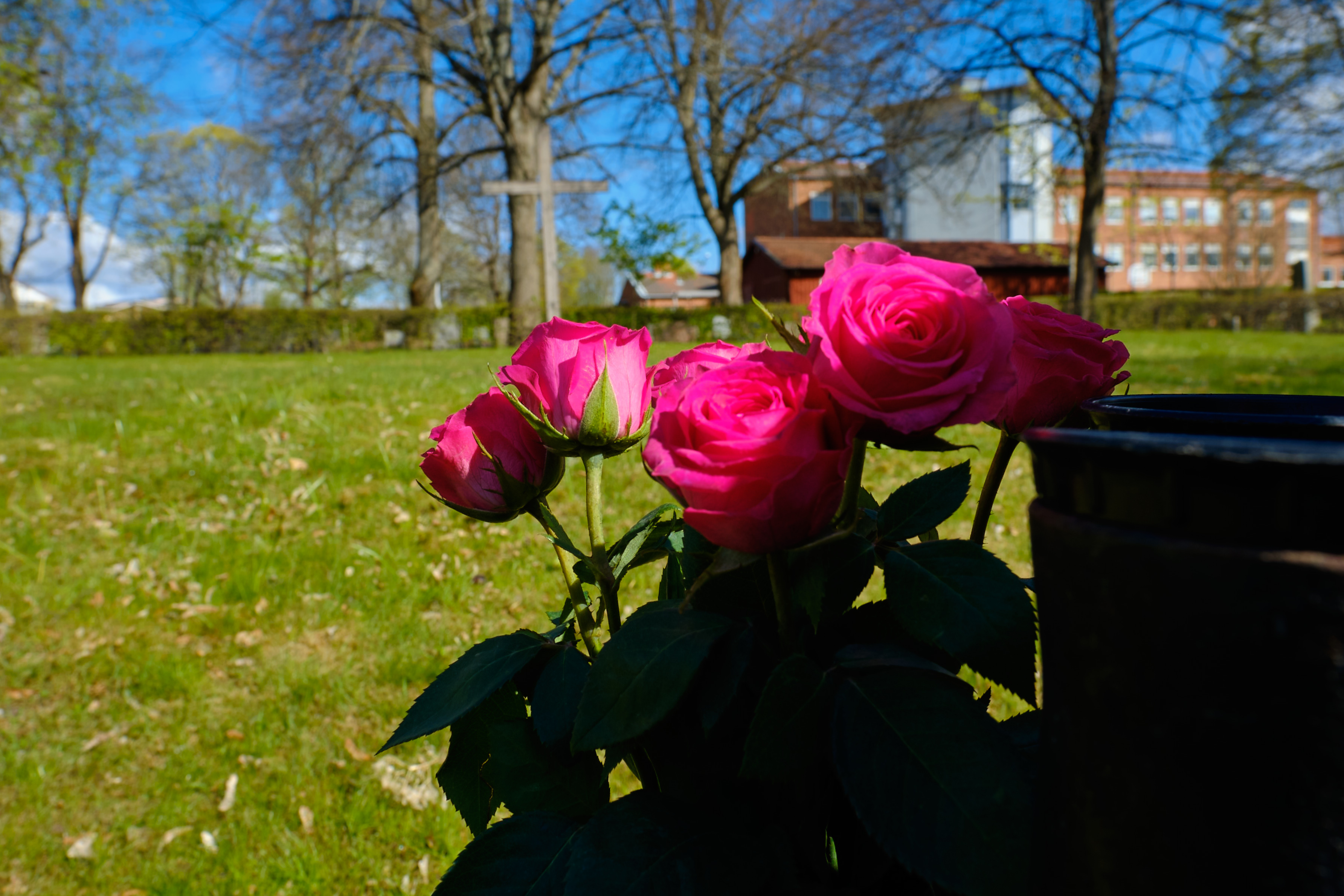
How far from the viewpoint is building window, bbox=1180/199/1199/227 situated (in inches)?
2151

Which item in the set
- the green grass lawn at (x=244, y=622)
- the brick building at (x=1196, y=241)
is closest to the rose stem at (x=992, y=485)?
the green grass lawn at (x=244, y=622)

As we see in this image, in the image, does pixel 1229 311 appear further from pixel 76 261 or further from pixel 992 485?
pixel 76 261

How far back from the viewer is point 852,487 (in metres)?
0.58

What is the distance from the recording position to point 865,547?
0.65 metres

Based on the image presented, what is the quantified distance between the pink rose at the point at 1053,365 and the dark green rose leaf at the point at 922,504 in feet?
0.22

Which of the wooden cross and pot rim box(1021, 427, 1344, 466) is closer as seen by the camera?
pot rim box(1021, 427, 1344, 466)

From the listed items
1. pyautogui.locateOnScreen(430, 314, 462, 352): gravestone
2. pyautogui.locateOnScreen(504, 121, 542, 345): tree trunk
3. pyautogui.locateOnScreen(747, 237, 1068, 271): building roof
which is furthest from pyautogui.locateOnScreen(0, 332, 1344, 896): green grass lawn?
pyautogui.locateOnScreen(747, 237, 1068, 271): building roof

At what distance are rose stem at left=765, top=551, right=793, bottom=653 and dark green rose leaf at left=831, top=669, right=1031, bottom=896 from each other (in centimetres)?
6

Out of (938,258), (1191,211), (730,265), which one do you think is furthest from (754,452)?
(1191,211)

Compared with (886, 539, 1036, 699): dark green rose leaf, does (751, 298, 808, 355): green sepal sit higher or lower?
higher

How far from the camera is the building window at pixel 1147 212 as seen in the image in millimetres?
44759

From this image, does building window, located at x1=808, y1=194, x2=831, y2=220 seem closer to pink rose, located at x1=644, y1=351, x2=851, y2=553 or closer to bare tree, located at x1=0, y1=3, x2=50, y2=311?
bare tree, located at x1=0, y1=3, x2=50, y2=311

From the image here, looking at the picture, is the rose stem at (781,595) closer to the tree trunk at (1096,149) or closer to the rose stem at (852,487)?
the rose stem at (852,487)

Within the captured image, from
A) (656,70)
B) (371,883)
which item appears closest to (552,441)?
(371,883)
